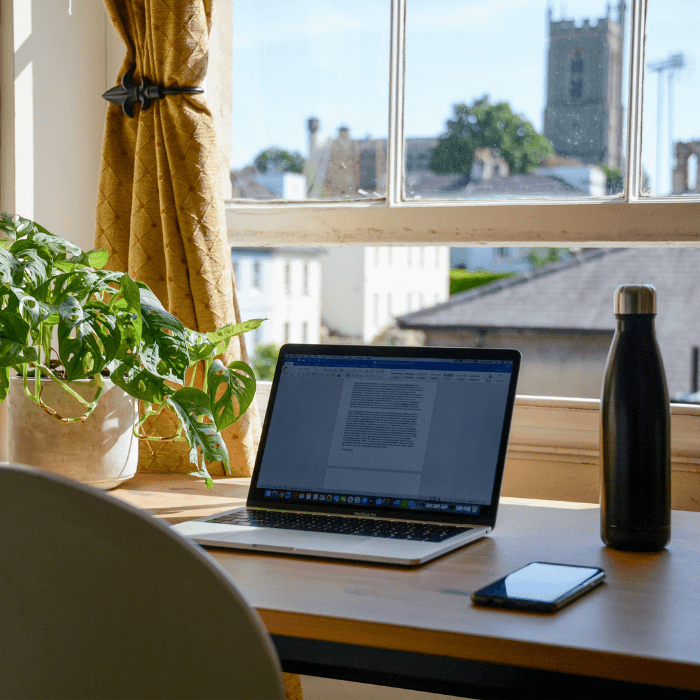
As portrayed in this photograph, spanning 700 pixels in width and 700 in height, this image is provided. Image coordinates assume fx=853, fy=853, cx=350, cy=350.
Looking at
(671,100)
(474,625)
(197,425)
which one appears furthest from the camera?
(671,100)

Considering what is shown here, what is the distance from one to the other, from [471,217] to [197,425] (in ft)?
2.06

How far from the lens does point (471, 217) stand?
147 centimetres

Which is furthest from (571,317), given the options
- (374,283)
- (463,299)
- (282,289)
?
(282,289)

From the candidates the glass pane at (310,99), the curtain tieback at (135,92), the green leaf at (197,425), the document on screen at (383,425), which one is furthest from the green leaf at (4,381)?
the glass pane at (310,99)

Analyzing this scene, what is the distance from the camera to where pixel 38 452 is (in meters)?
1.18

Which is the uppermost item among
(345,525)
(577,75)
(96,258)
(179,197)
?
(577,75)

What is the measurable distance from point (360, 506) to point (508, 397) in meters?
0.23

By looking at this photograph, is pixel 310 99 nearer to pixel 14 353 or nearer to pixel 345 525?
pixel 14 353

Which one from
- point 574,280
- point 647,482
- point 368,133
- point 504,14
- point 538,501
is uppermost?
point 504,14

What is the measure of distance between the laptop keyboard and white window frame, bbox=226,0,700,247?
615 millimetres

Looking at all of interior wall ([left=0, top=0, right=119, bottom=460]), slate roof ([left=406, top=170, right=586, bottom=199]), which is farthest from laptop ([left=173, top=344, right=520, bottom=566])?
interior wall ([left=0, top=0, right=119, bottom=460])

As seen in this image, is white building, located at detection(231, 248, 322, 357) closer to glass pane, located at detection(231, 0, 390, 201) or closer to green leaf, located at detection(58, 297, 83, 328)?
glass pane, located at detection(231, 0, 390, 201)

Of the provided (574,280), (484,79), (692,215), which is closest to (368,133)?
(484,79)

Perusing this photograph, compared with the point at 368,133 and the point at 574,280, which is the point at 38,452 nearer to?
the point at 368,133
